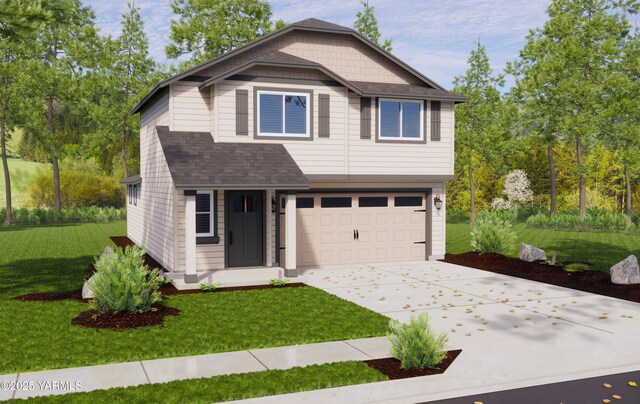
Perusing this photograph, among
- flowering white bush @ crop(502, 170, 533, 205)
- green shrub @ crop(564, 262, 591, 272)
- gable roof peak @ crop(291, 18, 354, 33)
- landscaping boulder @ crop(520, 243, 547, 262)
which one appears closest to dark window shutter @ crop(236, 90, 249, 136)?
gable roof peak @ crop(291, 18, 354, 33)

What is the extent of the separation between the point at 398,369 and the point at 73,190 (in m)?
45.1

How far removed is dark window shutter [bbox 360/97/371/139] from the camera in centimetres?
1839

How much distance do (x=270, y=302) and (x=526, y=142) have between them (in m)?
33.6

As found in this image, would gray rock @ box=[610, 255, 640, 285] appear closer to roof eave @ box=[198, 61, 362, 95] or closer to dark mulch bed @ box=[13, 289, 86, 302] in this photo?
roof eave @ box=[198, 61, 362, 95]

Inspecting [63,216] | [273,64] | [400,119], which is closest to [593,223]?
[400,119]

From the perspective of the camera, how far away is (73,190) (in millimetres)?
47594

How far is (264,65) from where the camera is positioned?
16719 millimetres

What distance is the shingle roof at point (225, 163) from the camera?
15.0 m

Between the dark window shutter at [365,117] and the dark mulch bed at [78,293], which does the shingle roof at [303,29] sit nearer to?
the dark window shutter at [365,117]

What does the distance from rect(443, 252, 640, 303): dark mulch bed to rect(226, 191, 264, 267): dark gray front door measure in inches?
270

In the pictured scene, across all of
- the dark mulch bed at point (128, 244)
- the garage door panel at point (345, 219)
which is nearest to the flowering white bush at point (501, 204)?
the dark mulch bed at point (128, 244)

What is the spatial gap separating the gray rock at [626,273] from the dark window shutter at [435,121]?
7.01m

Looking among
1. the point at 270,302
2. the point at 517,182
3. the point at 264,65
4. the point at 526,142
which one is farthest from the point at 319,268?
the point at 517,182

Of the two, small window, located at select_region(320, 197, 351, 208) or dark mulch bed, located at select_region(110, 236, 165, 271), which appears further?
small window, located at select_region(320, 197, 351, 208)
